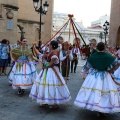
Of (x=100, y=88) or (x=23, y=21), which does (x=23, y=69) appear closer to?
(x=100, y=88)

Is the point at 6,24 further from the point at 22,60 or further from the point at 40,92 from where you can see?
the point at 40,92

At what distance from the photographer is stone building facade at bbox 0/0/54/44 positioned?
17.8 meters

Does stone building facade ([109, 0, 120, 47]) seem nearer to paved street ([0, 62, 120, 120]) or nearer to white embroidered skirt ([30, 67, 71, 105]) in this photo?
paved street ([0, 62, 120, 120])

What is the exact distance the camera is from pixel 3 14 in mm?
17641

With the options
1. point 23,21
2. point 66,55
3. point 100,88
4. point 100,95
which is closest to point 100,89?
point 100,88

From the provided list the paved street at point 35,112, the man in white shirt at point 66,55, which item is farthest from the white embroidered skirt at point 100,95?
the man in white shirt at point 66,55

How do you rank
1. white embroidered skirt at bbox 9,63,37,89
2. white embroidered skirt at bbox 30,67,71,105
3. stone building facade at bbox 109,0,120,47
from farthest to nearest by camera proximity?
stone building facade at bbox 109,0,120,47
white embroidered skirt at bbox 9,63,37,89
white embroidered skirt at bbox 30,67,71,105

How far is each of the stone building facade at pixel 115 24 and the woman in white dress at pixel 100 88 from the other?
26.7m

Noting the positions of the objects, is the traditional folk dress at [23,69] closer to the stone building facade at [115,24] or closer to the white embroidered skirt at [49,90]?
the white embroidered skirt at [49,90]

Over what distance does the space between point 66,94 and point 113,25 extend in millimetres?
28768

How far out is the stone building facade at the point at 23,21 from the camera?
17.8 meters

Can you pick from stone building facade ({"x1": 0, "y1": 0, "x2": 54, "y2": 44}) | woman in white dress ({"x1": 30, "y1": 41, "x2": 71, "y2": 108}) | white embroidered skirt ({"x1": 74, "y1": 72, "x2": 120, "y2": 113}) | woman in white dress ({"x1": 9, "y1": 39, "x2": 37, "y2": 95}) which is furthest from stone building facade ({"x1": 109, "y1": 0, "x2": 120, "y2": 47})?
white embroidered skirt ({"x1": 74, "y1": 72, "x2": 120, "y2": 113})

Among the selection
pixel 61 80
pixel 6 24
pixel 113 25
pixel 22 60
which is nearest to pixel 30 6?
pixel 113 25

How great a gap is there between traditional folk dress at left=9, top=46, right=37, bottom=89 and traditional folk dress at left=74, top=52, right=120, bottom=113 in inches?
103
